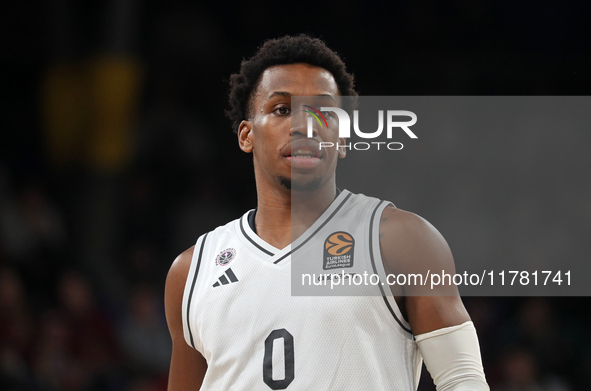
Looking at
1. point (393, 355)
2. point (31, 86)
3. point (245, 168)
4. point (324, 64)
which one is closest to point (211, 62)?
point (245, 168)

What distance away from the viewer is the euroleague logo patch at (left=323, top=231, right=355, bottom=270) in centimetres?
229

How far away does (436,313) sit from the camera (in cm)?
211

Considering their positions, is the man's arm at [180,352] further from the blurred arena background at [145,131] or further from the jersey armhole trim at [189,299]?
the blurred arena background at [145,131]

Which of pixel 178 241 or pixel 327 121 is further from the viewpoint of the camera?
pixel 178 241

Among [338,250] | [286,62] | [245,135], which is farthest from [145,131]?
[338,250]

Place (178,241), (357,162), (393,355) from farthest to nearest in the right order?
(178,241) → (357,162) → (393,355)

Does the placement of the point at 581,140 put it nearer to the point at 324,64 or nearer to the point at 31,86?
the point at 324,64

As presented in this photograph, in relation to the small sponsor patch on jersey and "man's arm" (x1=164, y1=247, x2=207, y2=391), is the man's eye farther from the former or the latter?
"man's arm" (x1=164, y1=247, x2=207, y2=391)

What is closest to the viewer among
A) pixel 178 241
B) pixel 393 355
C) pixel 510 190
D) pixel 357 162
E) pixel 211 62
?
pixel 393 355

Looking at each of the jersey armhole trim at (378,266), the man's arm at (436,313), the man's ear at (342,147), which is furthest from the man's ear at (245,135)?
the man's arm at (436,313)

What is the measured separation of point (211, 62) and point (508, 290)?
3.57m

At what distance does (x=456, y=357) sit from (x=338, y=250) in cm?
50

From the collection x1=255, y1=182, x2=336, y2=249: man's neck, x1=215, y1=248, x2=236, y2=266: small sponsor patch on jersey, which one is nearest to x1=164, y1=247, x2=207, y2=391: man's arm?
x1=215, y1=248, x2=236, y2=266: small sponsor patch on jersey

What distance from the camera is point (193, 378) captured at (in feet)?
8.36
